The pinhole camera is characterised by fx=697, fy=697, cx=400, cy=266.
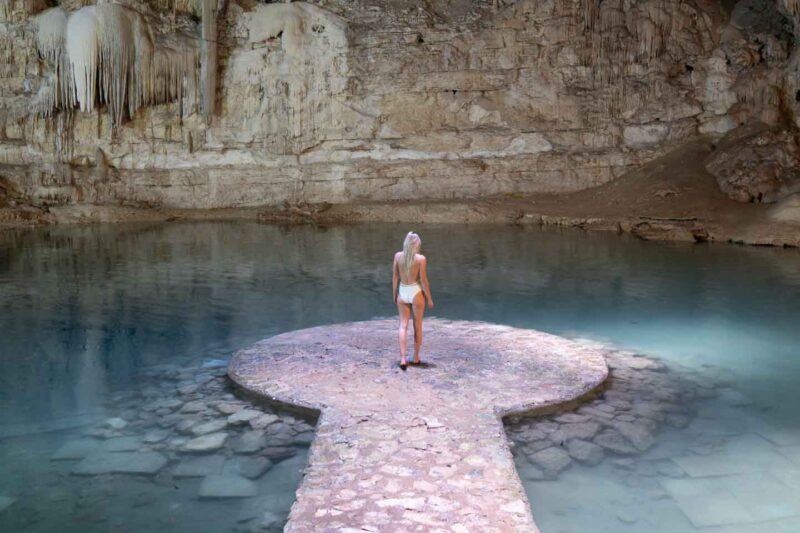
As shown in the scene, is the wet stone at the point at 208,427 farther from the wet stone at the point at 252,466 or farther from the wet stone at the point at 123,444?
the wet stone at the point at 252,466

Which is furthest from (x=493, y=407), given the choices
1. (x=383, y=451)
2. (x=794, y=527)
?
(x=794, y=527)

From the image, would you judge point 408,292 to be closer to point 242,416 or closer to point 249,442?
point 242,416

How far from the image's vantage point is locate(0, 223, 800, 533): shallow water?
4145 mm

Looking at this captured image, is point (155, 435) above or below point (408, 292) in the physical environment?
below

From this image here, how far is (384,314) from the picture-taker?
9023 millimetres

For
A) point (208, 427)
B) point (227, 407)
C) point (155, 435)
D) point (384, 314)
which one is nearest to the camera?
point (155, 435)

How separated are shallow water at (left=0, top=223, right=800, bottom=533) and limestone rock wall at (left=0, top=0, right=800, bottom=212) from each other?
19.7 feet

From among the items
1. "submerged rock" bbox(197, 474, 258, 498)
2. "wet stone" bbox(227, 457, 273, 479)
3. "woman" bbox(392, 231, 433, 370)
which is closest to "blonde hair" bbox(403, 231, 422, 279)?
"woman" bbox(392, 231, 433, 370)

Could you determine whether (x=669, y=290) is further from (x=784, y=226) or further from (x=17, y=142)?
(x=17, y=142)

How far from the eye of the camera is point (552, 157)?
23.4 m

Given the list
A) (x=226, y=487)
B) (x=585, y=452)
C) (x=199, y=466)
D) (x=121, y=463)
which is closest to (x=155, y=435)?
(x=121, y=463)

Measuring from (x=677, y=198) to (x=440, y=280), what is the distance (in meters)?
11.4

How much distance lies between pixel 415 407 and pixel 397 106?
2031cm

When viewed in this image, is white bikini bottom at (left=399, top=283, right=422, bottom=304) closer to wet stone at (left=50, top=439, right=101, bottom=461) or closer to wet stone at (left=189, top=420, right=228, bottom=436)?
wet stone at (left=189, top=420, right=228, bottom=436)
